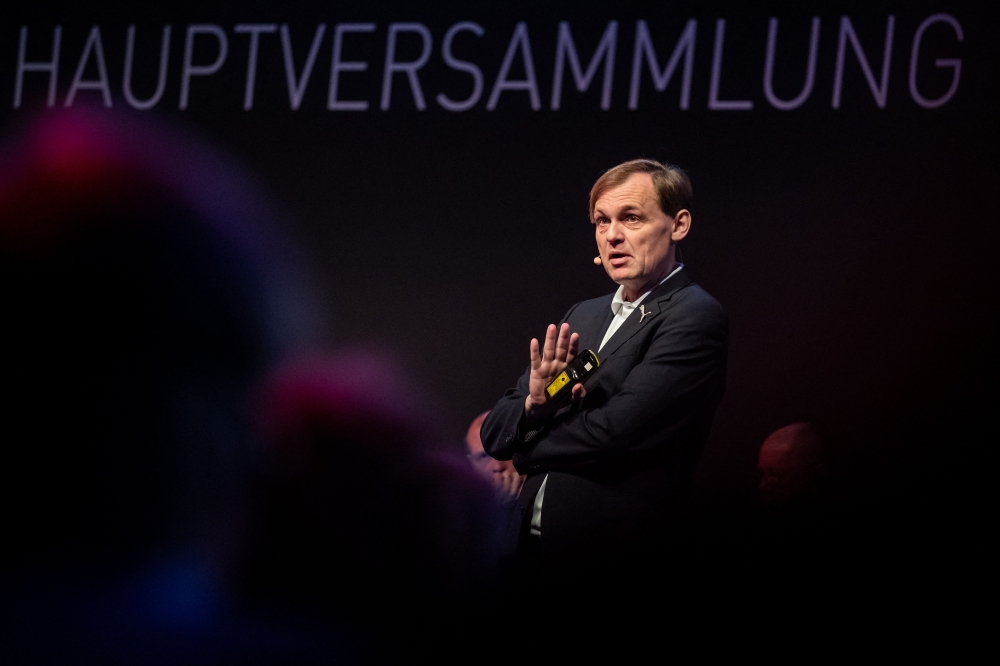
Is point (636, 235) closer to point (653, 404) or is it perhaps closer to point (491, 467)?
point (653, 404)

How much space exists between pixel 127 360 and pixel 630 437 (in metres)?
2.79

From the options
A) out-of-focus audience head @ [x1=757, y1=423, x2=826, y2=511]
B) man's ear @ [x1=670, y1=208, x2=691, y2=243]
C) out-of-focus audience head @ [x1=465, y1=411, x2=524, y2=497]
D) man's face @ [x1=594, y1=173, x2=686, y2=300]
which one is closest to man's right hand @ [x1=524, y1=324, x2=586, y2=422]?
man's face @ [x1=594, y1=173, x2=686, y2=300]

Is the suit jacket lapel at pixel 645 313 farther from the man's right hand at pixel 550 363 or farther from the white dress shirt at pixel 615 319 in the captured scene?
the man's right hand at pixel 550 363

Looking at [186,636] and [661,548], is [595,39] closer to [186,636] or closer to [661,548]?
[661,548]

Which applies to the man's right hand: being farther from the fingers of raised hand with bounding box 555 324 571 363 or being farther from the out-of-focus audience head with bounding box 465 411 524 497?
the out-of-focus audience head with bounding box 465 411 524 497

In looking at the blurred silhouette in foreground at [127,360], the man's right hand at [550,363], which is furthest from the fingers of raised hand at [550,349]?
the blurred silhouette in foreground at [127,360]

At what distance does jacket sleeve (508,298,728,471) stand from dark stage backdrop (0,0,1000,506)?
5.01 ft

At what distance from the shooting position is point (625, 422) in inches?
85.4

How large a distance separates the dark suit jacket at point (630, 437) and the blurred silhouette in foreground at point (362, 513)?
1.62 m

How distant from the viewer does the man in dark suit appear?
7.25 ft

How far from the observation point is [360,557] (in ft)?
13.1

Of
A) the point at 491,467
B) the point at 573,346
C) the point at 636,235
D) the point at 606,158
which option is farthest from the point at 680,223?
the point at 491,467

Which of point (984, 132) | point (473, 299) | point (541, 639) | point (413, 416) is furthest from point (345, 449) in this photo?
point (984, 132)

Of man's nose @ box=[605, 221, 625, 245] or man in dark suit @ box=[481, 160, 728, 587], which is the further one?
man's nose @ box=[605, 221, 625, 245]
